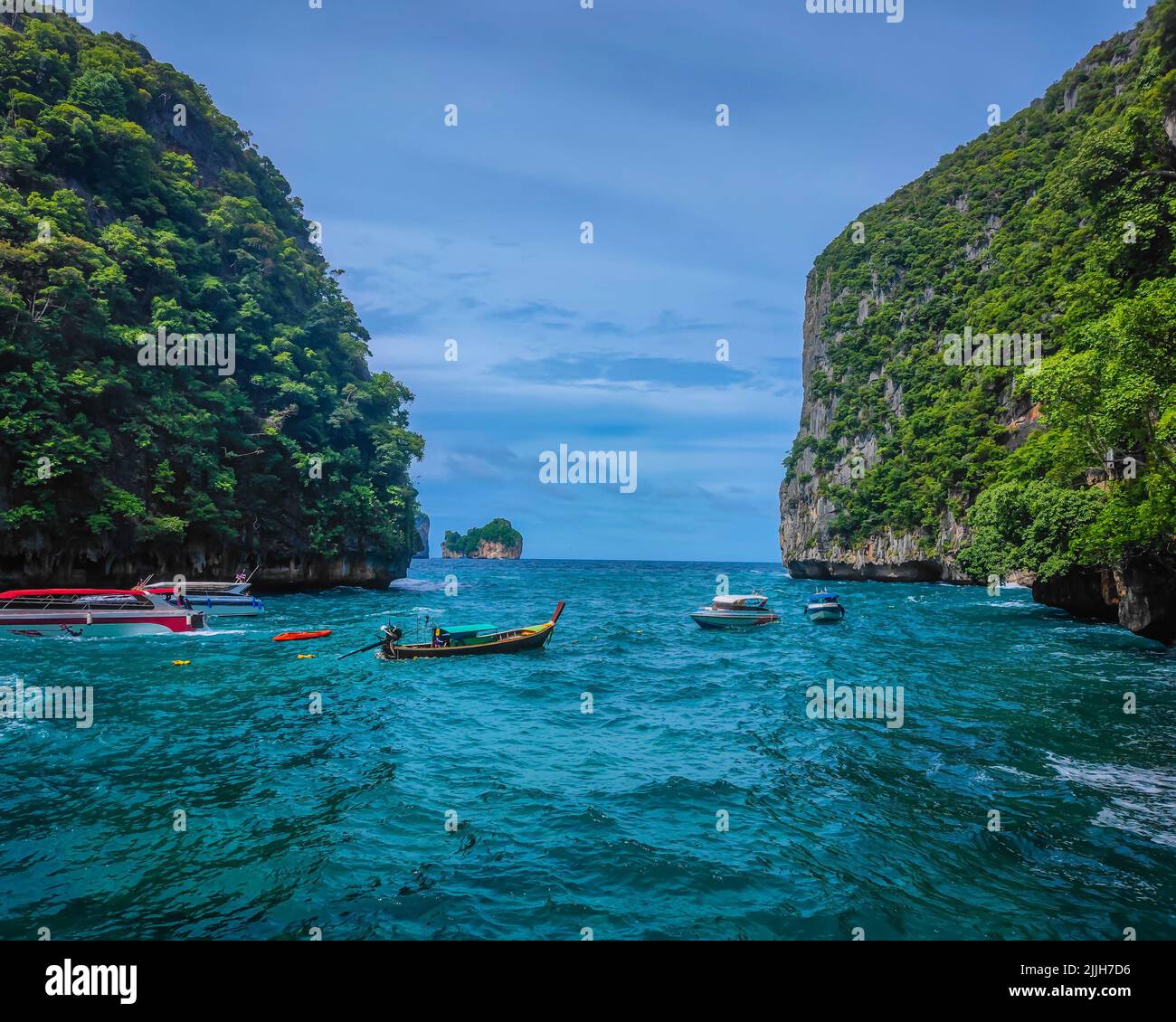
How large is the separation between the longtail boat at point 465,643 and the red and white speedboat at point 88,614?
471 inches

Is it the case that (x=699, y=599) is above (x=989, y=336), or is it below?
below

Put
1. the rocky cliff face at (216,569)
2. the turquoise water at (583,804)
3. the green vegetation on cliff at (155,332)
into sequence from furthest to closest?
the rocky cliff face at (216,569) < the green vegetation on cliff at (155,332) < the turquoise water at (583,804)

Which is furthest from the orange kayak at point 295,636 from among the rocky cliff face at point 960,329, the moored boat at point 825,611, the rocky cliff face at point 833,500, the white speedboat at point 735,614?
the rocky cliff face at point 833,500

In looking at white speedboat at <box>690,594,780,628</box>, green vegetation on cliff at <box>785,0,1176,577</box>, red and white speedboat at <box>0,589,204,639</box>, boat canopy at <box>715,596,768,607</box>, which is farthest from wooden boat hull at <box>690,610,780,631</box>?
red and white speedboat at <box>0,589,204,639</box>

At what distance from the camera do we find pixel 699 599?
61.0m

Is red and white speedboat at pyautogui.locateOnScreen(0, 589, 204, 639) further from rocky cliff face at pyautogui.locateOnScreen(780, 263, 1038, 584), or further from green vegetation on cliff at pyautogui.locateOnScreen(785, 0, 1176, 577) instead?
rocky cliff face at pyautogui.locateOnScreen(780, 263, 1038, 584)

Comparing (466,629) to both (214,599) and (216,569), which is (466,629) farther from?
(216,569)

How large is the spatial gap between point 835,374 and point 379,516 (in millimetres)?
74916

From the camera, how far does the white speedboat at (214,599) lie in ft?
116

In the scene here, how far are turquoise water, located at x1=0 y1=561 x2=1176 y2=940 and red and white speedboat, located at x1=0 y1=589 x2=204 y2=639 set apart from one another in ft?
22.4

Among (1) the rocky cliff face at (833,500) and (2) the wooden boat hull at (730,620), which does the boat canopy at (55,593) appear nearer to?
(2) the wooden boat hull at (730,620)
